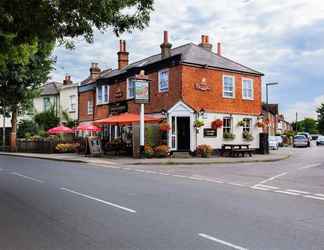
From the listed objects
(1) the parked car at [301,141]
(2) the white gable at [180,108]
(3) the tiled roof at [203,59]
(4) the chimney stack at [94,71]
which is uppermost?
(4) the chimney stack at [94,71]

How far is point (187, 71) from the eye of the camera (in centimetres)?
2962

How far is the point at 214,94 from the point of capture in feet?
103

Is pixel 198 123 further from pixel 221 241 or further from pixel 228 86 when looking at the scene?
pixel 221 241

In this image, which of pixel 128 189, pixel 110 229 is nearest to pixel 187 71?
pixel 128 189

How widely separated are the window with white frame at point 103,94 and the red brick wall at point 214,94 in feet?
34.2

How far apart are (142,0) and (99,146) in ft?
71.5

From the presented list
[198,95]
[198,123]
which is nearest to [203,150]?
[198,123]

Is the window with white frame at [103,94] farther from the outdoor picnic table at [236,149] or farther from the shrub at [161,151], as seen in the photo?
the outdoor picnic table at [236,149]

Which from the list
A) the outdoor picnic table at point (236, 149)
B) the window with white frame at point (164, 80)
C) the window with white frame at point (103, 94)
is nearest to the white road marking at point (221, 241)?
the outdoor picnic table at point (236, 149)

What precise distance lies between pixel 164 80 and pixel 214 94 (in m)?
3.63

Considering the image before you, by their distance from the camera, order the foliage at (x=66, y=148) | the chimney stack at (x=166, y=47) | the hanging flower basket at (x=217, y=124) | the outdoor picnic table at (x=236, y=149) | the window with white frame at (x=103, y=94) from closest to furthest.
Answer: the outdoor picnic table at (x=236, y=149) → the hanging flower basket at (x=217, y=124) → the chimney stack at (x=166, y=47) → the foliage at (x=66, y=148) → the window with white frame at (x=103, y=94)

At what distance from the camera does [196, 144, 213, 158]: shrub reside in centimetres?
2902

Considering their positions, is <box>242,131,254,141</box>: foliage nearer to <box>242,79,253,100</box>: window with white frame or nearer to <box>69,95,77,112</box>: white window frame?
<box>242,79,253,100</box>: window with white frame

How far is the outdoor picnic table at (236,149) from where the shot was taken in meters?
29.6
